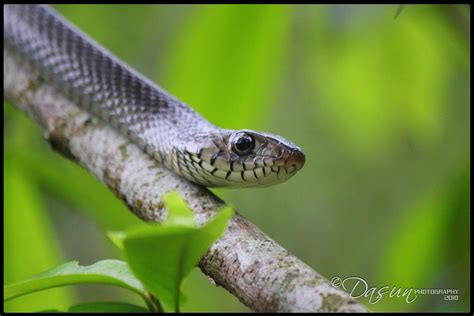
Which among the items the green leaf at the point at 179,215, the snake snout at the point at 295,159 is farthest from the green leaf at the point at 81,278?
the snake snout at the point at 295,159

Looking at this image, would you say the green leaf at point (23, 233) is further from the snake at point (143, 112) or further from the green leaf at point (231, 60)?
the green leaf at point (231, 60)

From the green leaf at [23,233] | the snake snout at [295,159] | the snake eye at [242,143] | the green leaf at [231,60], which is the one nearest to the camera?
the snake snout at [295,159]

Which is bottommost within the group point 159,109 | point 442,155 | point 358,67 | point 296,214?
point 296,214

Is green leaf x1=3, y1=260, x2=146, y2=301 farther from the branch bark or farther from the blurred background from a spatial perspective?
the blurred background

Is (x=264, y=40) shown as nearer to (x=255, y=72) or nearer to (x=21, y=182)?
(x=255, y=72)

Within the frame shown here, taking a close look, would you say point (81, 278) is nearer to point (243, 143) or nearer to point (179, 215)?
point (179, 215)
